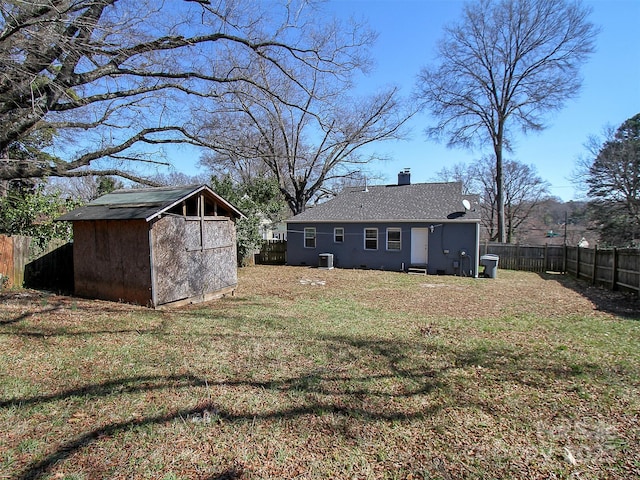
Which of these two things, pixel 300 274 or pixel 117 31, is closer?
pixel 117 31

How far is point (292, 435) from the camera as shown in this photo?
127 inches

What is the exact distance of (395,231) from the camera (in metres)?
17.4

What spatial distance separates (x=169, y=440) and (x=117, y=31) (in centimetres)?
608

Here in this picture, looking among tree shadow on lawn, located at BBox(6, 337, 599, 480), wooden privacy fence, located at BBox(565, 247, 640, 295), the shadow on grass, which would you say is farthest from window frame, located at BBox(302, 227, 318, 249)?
tree shadow on lawn, located at BBox(6, 337, 599, 480)

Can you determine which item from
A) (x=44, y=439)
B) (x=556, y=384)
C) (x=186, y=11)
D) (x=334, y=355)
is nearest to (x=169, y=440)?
(x=44, y=439)

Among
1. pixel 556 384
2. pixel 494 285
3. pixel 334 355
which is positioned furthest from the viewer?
pixel 494 285

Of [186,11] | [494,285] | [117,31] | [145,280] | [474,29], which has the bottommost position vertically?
[494,285]

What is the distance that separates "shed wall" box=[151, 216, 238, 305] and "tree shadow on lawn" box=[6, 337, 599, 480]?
4326mm

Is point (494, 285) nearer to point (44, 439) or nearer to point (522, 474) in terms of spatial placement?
point (522, 474)

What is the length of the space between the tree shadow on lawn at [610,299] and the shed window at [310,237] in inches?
446

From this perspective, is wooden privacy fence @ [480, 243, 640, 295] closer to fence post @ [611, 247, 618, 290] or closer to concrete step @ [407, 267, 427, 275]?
fence post @ [611, 247, 618, 290]

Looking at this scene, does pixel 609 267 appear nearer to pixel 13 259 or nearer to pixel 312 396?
pixel 312 396

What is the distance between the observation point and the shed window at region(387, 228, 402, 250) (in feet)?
56.7

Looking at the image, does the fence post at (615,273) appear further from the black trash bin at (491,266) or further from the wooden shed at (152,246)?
the wooden shed at (152,246)
